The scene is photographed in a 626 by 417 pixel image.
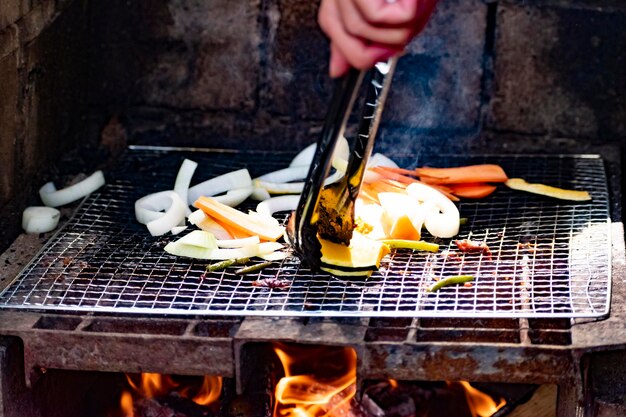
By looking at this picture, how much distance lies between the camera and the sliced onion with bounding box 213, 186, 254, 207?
3.63m

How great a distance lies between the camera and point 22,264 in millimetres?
3238

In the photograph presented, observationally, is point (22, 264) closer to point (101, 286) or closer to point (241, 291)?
point (101, 286)

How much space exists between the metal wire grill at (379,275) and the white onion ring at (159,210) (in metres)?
0.05

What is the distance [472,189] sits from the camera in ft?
12.1

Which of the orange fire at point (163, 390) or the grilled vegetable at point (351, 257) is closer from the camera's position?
the grilled vegetable at point (351, 257)

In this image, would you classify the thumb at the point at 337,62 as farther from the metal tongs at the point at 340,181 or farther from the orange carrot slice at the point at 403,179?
the orange carrot slice at the point at 403,179

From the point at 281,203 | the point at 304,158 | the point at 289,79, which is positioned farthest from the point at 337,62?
the point at 289,79

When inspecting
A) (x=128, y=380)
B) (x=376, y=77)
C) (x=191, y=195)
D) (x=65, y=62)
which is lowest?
(x=128, y=380)

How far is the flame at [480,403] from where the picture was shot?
10.9ft

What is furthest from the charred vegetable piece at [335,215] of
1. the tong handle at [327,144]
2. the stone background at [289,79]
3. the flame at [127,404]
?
the stone background at [289,79]

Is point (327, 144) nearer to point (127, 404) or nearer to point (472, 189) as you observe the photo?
point (472, 189)

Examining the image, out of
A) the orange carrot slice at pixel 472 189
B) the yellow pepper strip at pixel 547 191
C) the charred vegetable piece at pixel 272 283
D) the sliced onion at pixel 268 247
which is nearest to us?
the charred vegetable piece at pixel 272 283

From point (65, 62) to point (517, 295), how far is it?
225 cm

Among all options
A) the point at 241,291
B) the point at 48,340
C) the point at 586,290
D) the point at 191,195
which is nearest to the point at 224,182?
the point at 191,195
